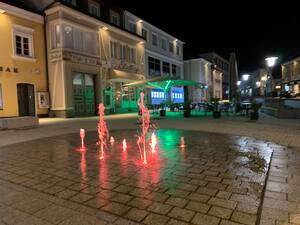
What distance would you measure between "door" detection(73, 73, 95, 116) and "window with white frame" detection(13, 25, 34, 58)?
3448 mm

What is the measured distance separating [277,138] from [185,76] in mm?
33184

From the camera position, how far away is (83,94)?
1856cm

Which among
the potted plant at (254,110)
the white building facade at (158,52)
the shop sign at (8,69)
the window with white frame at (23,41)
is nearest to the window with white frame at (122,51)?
the white building facade at (158,52)

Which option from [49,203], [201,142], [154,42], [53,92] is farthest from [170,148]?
[154,42]

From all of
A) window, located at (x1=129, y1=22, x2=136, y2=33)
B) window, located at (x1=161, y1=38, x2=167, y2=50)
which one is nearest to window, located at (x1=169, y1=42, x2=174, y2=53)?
window, located at (x1=161, y1=38, x2=167, y2=50)

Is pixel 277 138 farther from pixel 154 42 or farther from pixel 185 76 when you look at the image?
pixel 185 76

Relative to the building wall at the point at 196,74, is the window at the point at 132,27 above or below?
above

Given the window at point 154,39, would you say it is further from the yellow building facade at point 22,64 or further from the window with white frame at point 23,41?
the window with white frame at point 23,41

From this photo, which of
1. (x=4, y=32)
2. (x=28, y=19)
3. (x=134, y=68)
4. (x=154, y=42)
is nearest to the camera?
(x=4, y=32)

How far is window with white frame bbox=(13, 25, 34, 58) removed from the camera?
15297 millimetres

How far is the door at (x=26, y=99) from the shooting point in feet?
52.8

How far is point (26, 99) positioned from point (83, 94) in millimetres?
4020

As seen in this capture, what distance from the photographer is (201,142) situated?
22.9 ft

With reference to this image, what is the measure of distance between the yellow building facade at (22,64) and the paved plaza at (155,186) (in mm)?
10597
